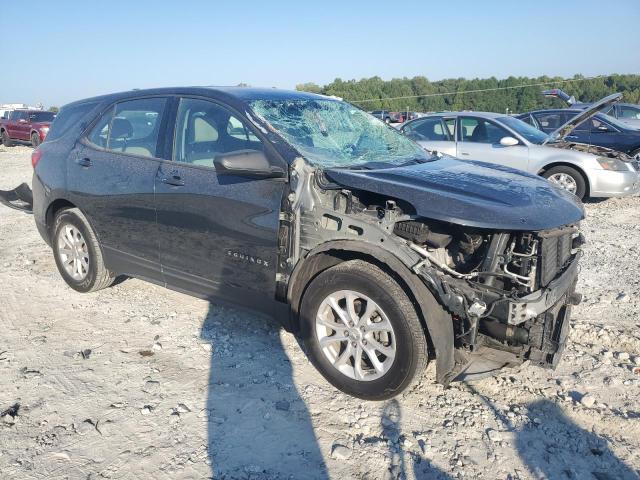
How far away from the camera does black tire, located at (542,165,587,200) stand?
8.52 metres

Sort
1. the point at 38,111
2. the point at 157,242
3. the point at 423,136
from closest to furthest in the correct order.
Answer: the point at 157,242, the point at 423,136, the point at 38,111

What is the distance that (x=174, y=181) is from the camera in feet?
12.4

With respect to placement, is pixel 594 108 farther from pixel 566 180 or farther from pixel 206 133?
pixel 206 133

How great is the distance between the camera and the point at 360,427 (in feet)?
9.55

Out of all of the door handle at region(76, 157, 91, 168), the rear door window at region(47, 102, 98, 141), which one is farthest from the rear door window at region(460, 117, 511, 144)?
the door handle at region(76, 157, 91, 168)

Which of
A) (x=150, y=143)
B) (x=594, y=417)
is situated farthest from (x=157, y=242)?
(x=594, y=417)

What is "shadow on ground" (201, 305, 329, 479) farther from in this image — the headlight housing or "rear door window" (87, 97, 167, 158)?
the headlight housing

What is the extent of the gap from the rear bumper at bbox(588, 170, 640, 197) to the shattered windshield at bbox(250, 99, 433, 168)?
5.37 m

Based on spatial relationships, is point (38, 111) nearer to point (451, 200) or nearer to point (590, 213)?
point (590, 213)

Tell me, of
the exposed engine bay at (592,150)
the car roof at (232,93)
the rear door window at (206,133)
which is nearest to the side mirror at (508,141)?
the exposed engine bay at (592,150)

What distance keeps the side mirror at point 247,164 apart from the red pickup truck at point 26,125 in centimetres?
2053

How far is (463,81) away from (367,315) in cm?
6822

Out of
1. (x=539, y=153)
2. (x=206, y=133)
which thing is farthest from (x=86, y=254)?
(x=539, y=153)

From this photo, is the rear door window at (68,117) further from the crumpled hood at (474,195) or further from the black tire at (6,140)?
the black tire at (6,140)
